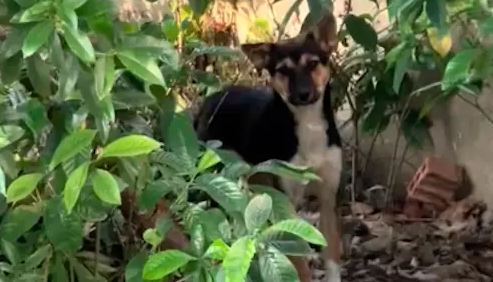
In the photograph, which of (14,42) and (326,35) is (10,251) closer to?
(14,42)

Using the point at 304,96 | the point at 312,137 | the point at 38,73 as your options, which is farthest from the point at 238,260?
the point at 312,137

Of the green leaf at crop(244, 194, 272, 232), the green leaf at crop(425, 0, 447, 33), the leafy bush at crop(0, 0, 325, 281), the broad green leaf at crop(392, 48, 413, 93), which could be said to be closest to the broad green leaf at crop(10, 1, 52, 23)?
the leafy bush at crop(0, 0, 325, 281)

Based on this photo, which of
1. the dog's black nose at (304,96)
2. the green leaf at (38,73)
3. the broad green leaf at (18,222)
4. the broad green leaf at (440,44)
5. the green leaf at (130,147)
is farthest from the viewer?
the dog's black nose at (304,96)

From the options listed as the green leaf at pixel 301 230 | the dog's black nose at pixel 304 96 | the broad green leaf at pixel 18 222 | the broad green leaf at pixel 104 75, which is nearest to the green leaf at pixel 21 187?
the broad green leaf at pixel 18 222

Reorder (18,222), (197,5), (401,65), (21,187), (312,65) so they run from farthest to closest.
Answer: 1. (312,65)
2. (401,65)
3. (197,5)
4. (18,222)
5. (21,187)

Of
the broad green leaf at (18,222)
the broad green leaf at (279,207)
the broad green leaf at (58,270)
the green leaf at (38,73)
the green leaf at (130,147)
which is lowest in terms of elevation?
the broad green leaf at (58,270)

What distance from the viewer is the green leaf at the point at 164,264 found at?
5.71 feet

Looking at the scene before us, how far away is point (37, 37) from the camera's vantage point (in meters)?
1.62

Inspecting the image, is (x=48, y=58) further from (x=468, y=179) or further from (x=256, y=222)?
(x=468, y=179)

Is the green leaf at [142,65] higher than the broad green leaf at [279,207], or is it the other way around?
the green leaf at [142,65]

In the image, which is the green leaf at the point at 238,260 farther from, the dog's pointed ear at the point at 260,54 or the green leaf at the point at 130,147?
the dog's pointed ear at the point at 260,54

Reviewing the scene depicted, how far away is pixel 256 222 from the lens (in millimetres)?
1793

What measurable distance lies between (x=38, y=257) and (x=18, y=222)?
9 centimetres

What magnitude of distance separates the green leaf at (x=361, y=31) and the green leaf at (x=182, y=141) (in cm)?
171
